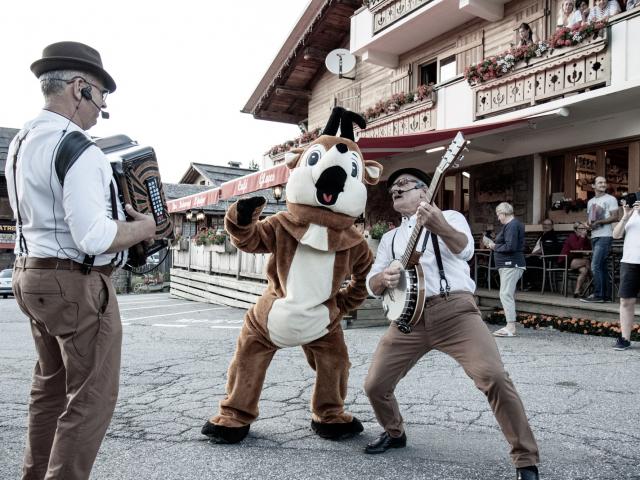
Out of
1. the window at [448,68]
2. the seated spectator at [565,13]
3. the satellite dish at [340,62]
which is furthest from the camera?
the satellite dish at [340,62]

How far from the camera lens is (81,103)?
7.54ft

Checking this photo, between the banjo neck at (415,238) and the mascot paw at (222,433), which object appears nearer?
the banjo neck at (415,238)

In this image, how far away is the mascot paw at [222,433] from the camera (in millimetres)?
3385

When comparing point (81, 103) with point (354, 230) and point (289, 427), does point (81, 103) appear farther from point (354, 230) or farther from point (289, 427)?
point (289, 427)

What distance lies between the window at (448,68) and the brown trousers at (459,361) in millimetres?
11280

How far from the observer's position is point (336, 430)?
11.5 ft

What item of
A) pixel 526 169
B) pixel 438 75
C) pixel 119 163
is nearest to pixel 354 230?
pixel 119 163

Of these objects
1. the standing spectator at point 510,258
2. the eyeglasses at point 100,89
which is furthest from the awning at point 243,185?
the eyeglasses at point 100,89

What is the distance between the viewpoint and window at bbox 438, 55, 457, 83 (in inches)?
527

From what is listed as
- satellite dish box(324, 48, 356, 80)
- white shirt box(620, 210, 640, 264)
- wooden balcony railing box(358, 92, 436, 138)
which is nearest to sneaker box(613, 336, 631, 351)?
white shirt box(620, 210, 640, 264)

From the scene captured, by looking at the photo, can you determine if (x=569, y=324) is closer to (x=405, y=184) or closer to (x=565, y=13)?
(x=405, y=184)

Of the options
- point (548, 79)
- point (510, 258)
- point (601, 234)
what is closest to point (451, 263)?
point (510, 258)

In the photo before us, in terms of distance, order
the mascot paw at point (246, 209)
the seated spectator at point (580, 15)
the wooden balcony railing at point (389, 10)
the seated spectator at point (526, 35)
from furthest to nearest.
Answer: the wooden balcony railing at point (389, 10) → the seated spectator at point (526, 35) → the seated spectator at point (580, 15) → the mascot paw at point (246, 209)

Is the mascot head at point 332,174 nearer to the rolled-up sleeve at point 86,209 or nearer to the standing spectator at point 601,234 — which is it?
the rolled-up sleeve at point 86,209
